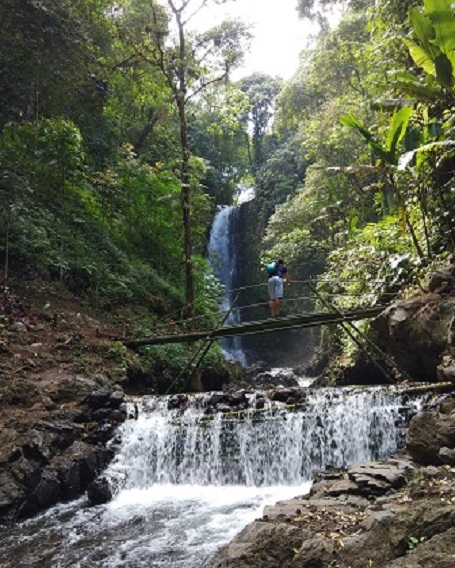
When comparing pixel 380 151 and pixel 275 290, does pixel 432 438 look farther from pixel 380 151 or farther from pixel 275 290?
pixel 275 290

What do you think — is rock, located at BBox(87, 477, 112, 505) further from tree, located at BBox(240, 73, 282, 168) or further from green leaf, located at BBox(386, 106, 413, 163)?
tree, located at BBox(240, 73, 282, 168)

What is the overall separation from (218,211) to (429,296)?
26.6 metres

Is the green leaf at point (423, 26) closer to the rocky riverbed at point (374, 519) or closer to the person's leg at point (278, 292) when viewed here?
the person's leg at point (278, 292)

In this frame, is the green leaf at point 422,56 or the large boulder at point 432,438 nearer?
the large boulder at point 432,438

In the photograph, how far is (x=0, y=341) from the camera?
9.88 metres

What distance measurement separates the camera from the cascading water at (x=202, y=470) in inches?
239

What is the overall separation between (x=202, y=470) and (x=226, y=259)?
23166mm

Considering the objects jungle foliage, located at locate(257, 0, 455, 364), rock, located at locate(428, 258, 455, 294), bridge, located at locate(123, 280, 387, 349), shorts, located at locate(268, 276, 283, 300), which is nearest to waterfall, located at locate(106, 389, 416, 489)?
bridge, located at locate(123, 280, 387, 349)

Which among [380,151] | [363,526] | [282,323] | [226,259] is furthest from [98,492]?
[226,259]

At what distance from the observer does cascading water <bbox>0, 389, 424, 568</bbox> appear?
239 inches

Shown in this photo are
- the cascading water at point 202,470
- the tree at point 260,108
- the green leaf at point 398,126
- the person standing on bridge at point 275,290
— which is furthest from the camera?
the tree at point 260,108

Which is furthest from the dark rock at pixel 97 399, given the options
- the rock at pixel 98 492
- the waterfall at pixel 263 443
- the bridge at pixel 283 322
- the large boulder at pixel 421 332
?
the large boulder at pixel 421 332

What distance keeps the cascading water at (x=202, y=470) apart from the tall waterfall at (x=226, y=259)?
17.2 meters

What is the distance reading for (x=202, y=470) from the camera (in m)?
8.70
